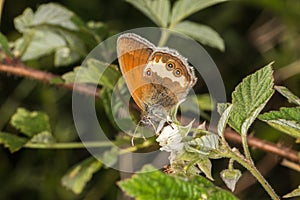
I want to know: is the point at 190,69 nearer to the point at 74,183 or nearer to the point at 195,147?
the point at 195,147

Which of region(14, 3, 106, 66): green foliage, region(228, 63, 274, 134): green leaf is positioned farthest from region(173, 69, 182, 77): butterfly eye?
region(14, 3, 106, 66): green foliage

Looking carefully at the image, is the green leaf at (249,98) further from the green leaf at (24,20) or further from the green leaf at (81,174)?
the green leaf at (24,20)

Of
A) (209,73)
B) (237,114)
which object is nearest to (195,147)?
(237,114)

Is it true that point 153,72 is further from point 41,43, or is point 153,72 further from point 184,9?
point 41,43

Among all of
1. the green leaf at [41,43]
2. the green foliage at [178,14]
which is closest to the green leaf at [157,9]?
the green foliage at [178,14]

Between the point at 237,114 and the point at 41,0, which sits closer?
the point at 237,114

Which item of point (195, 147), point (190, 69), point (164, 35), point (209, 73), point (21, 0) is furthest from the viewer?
point (21, 0)

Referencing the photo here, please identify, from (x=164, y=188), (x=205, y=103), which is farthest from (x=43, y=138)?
(x=164, y=188)
